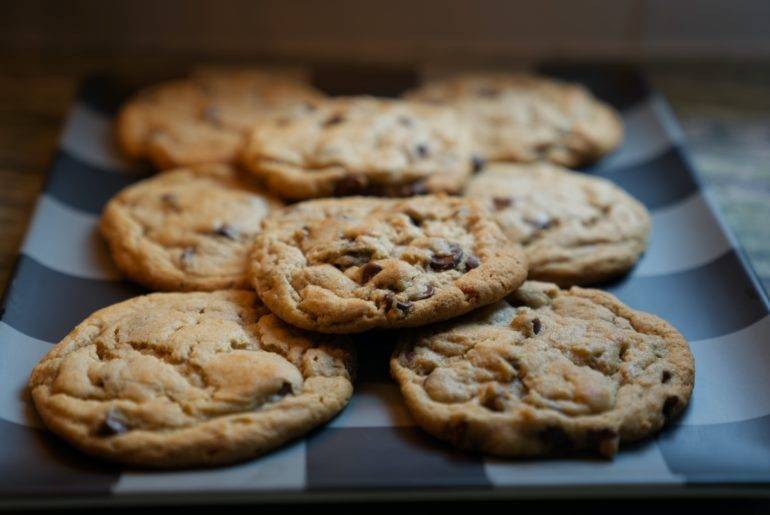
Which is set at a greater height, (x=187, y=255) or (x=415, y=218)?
(x=415, y=218)

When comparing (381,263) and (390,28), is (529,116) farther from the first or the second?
(381,263)

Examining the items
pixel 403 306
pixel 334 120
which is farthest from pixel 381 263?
pixel 334 120

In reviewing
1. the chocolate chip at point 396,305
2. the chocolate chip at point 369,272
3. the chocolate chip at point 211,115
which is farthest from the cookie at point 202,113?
the chocolate chip at point 396,305

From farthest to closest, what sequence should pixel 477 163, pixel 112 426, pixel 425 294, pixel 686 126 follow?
pixel 686 126, pixel 477 163, pixel 425 294, pixel 112 426

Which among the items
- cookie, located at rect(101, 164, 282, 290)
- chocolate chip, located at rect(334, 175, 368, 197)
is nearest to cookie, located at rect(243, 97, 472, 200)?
chocolate chip, located at rect(334, 175, 368, 197)

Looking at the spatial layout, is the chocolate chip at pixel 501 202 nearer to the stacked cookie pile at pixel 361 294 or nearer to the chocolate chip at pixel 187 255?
the stacked cookie pile at pixel 361 294

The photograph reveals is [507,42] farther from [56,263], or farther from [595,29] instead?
[56,263]

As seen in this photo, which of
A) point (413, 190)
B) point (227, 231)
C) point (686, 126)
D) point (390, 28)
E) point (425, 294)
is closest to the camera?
point (425, 294)

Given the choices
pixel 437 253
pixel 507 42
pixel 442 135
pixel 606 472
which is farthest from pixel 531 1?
pixel 606 472

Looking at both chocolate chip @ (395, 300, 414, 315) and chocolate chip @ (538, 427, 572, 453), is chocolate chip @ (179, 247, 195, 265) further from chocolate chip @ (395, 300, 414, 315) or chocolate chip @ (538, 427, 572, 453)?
chocolate chip @ (538, 427, 572, 453)

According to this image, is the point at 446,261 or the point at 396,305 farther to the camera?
the point at 446,261
